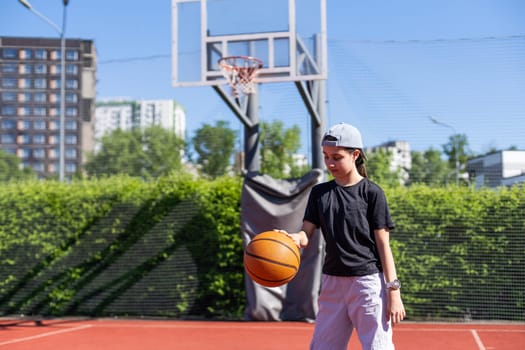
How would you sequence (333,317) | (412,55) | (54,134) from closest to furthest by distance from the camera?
1. (333,317)
2. (412,55)
3. (54,134)

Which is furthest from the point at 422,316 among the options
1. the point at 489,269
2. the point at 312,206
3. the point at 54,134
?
the point at 54,134

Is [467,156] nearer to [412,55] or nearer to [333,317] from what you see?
[412,55]

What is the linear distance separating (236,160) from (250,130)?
2.88m

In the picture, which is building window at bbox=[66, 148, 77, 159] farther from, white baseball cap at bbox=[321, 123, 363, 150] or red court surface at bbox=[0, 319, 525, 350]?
white baseball cap at bbox=[321, 123, 363, 150]

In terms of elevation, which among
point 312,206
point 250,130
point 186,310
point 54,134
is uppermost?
point 54,134

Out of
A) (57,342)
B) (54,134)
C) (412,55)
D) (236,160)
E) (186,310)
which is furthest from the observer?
(54,134)

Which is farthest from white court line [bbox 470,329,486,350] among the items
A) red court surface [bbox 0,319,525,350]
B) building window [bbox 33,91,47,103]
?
building window [bbox 33,91,47,103]

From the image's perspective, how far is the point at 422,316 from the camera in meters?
8.83

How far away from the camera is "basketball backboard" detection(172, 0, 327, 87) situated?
809 centimetres

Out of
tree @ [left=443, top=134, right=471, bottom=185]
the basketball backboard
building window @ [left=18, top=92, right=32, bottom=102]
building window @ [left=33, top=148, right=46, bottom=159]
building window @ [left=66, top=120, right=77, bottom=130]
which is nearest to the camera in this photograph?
the basketball backboard

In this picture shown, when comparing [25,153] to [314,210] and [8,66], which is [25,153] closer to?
[8,66]

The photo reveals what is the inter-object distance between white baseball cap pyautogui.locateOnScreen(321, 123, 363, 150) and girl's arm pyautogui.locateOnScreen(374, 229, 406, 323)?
473 mm

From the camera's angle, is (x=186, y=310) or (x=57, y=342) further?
(x=186, y=310)

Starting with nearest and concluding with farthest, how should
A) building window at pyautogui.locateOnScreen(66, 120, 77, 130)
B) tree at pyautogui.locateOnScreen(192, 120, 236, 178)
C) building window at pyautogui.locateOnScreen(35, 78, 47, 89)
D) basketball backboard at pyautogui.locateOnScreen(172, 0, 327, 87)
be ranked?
basketball backboard at pyautogui.locateOnScreen(172, 0, 327, 87) → tree at pyautogui.locateOnScreen(192, 120, 236, 178) → building window at pyautogui.locateOnScreen(35, 78, 47, 89) → building window at pyautogui.locateOnScreen(66, 120, 77, 130)
